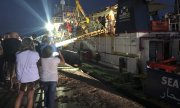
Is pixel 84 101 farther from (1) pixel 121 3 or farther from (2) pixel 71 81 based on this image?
(1) pixel 121 3

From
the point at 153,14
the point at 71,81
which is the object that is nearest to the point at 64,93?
the point at 71,81

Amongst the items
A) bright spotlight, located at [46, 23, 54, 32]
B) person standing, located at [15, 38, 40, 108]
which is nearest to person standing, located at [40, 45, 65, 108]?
person standing, located at [15, 38, 40, 108]

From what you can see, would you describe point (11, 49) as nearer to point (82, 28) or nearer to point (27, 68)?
point (27, 68)

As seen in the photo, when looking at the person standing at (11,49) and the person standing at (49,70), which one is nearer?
the person standing at (49,70)

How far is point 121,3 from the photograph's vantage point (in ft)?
57.5

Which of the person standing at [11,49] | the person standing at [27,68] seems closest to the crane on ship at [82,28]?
the person standing at [11,49]

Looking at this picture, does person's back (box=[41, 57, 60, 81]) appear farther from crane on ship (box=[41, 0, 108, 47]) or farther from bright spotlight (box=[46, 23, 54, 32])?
bright spotlight (box=[46, 23, 54, 32])

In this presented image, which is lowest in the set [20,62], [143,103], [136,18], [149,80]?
[143,103]

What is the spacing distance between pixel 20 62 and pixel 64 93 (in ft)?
11.7

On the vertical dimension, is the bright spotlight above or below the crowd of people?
above

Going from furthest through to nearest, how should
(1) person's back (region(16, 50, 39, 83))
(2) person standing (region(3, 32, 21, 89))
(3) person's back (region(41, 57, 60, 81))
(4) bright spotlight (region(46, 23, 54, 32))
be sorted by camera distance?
(4) bright spotlight (region(46, 23, 54, 32)) → (2) person standing (region(3, 32, 21, 89)) → (3) person's back (region(41, 57, 60, 81)) → (1) person's back (region(16, 50, 39, 83))

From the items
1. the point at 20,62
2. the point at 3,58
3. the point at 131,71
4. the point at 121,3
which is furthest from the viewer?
the point at 121,3

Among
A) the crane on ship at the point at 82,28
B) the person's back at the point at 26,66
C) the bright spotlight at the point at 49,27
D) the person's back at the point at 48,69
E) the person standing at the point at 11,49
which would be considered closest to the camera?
the person's back at the point at 26,66

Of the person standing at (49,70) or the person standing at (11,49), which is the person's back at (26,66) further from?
the person standing at (11,49)
